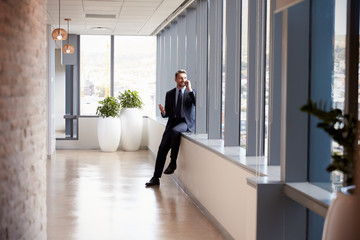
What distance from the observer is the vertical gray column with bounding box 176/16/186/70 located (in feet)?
30.3

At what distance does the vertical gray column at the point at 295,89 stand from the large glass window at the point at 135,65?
1000 centimetres

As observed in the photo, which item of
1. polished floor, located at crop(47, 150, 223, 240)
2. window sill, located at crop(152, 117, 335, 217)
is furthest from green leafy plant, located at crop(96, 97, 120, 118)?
window sill, located at crop(152, 117, 335, 217)

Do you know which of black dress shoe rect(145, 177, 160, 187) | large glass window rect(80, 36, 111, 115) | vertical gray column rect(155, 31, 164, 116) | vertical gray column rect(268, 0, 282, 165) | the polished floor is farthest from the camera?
large glass window rect(80, 36, 111, 115)

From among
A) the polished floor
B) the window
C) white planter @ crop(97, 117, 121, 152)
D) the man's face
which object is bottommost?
the polished floor

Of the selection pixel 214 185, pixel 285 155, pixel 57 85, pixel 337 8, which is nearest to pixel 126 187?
pixel 214 185

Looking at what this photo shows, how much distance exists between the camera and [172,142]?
7.78 meters

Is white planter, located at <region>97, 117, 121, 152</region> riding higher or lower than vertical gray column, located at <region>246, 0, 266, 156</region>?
lower

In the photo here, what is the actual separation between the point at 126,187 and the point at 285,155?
4333mm

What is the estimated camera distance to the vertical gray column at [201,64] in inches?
294

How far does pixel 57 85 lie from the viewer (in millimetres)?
18047

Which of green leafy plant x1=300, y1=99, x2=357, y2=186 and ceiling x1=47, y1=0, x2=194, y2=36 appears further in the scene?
ceiling x1=47, y1=0, x2=194, y2=36

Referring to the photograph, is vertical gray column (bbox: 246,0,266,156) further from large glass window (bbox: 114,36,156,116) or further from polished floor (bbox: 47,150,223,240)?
large glass window (bbox: 114,36,156,116)

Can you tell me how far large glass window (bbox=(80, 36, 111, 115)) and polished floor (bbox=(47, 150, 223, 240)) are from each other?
13.1 feet

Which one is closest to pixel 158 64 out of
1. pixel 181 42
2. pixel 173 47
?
pixel 173 47
